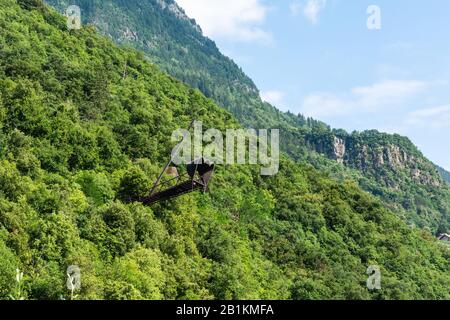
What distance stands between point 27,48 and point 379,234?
239 ft

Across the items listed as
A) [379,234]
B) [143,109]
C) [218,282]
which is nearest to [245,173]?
[143,109]

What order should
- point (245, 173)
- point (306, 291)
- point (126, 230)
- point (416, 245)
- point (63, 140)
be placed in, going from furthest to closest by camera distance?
1. point (416, 245)
2. point (245, 173)
3. point (306, 291)
4. point (63, 140)
5. point (126, 230)

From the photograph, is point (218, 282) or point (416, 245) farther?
point (416, 245)

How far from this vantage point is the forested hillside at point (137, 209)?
4906 centimetres

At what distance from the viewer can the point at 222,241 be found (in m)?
71.9

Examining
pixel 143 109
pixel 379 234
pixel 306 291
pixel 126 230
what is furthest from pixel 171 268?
pixel 379 234

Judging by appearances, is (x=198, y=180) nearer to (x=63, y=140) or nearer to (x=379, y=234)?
(x=63, y=140)

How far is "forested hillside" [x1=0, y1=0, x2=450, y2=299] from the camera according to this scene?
49062 mm

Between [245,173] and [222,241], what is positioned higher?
[245,173]

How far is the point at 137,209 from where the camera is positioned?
199 feet

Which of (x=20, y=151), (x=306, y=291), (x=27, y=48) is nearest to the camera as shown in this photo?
(x=20, y=151)

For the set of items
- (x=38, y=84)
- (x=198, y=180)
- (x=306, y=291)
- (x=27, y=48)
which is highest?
(x=27, y=48)

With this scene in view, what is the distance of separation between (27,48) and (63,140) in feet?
97.4

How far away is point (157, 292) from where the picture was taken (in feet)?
168
